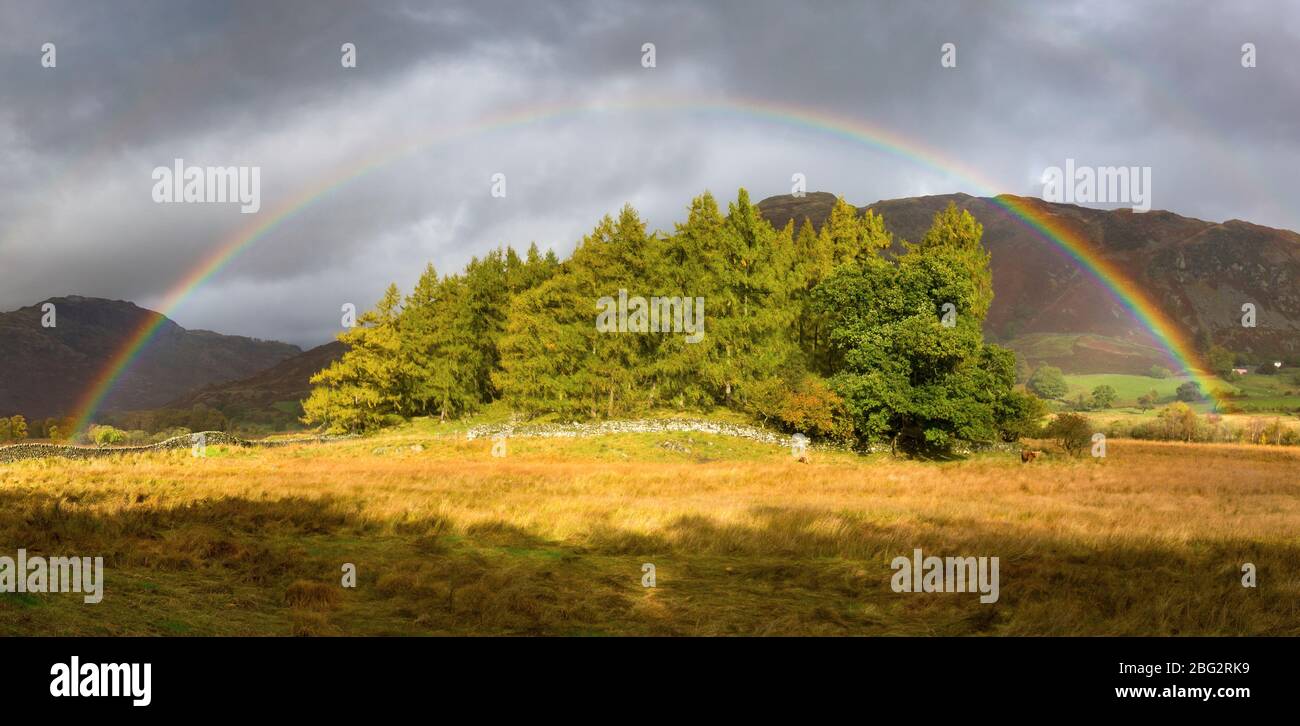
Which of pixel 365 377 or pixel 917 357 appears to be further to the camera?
pixel 365 377

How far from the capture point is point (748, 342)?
169ft

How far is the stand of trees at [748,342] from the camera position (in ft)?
152

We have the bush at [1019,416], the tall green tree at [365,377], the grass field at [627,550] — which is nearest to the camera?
the grass field at [627,550]

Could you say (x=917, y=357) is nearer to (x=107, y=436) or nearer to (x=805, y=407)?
(x=805, y=407)

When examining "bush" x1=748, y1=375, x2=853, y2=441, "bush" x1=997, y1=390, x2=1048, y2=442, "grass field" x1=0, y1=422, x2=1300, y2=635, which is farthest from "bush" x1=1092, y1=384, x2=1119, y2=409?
"grass field" x1=0, y1=422, x2=1300, y2=635

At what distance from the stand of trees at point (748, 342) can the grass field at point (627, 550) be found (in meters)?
15.7

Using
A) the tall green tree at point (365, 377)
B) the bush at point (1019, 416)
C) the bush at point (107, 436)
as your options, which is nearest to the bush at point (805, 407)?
the bush at point (1019, 416)

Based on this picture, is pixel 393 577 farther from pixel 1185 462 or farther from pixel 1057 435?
pixel 1057 435

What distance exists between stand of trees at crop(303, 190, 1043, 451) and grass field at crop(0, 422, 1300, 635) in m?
15.7

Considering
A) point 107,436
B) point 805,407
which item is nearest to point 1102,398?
point 805,407

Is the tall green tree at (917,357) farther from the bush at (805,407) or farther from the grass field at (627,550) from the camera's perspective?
the grass field at (627,550)

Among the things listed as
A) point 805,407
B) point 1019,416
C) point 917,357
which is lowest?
point 1019,416

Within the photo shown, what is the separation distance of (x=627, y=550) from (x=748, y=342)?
120 ft
